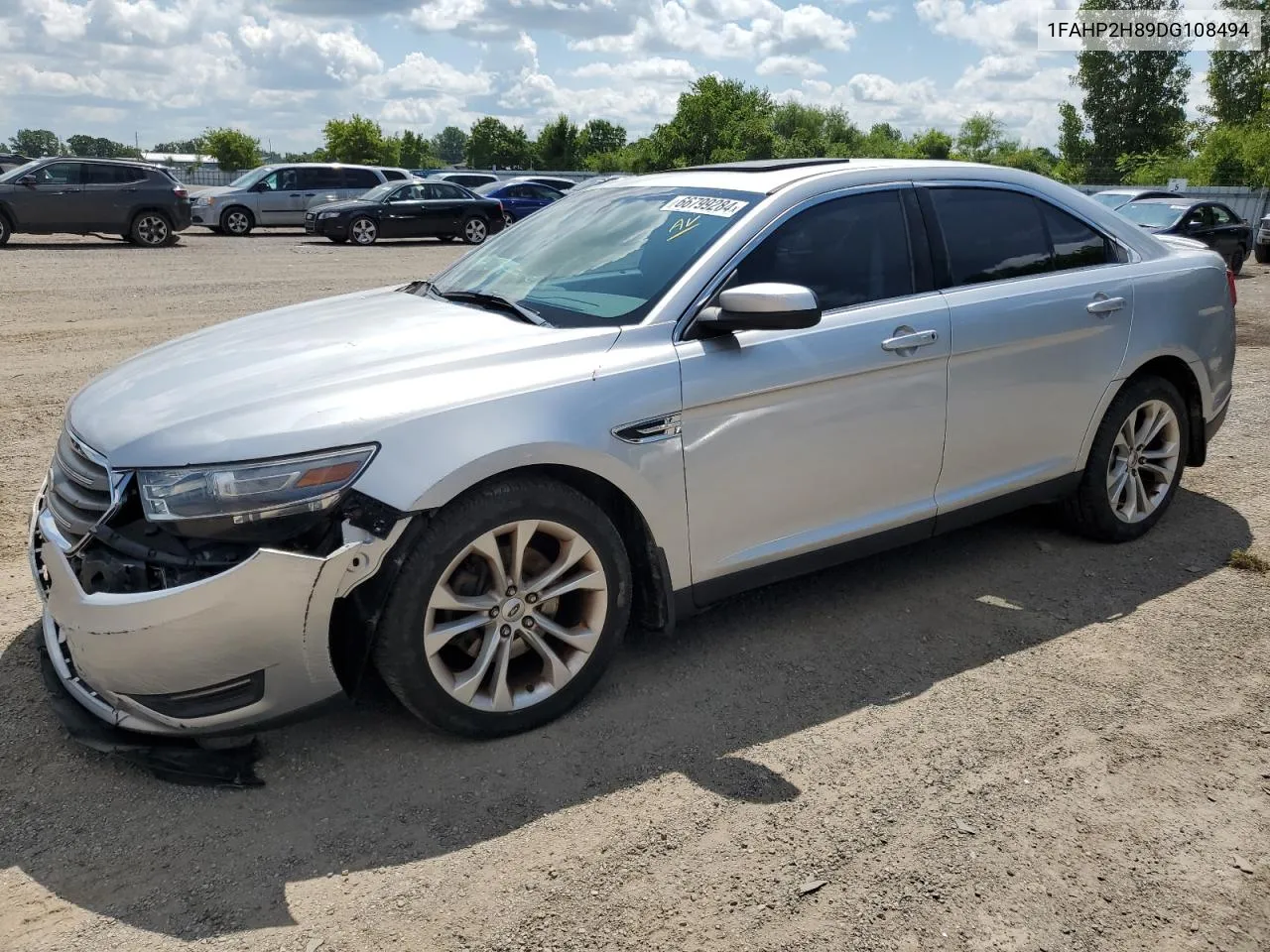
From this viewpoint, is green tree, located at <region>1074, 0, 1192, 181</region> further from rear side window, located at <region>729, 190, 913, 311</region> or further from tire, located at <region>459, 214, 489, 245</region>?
rear side window, located at <region>729, 190, 913, 311</region>

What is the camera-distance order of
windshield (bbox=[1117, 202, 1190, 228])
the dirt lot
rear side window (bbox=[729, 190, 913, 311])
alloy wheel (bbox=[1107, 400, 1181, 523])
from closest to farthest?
the dirt lot
rear side window (bbox=[729, 190, 913, 311])
alloy wheel (bbox=[1107, 400, 1181, 523])
windshield (bbox=[1117, 202, 1190, 228])

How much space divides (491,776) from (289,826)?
1.91ft

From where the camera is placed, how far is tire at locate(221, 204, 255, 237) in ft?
80.1

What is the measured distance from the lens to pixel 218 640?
2951 mm

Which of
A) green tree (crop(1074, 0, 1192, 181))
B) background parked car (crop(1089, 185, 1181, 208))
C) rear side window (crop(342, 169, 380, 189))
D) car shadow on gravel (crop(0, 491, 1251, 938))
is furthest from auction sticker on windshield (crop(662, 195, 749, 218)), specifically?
green tree (crop(1074, 0, 1192, 181))

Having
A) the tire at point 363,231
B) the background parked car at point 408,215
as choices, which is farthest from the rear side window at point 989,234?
the tire at point 363,231

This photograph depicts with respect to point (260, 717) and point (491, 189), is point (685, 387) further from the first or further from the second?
point (491, 189)

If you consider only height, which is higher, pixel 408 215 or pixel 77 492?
pixel 408 215

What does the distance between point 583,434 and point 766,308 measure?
726 mm

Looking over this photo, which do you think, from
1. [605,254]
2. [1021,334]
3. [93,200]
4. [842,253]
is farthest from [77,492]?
[93,200]

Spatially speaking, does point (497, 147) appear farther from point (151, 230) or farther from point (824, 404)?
point (824, 404)

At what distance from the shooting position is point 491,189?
2744cm

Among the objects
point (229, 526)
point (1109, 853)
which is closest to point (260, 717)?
point (229, 526)

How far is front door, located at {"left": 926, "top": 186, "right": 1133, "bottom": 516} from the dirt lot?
58 cm
